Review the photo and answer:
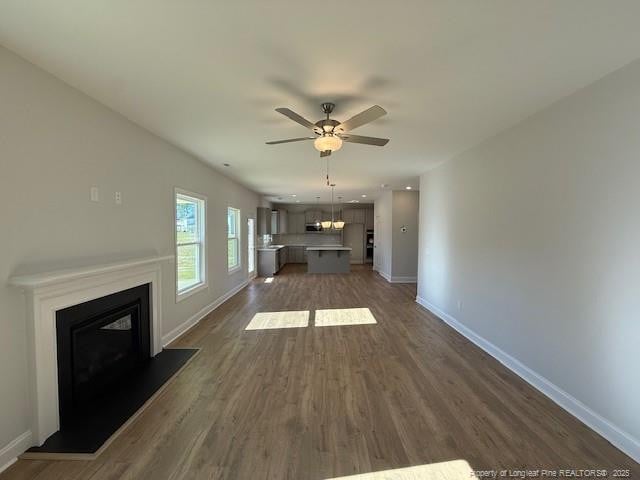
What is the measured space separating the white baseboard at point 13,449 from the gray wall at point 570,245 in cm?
394

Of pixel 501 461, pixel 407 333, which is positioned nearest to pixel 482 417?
pixel 501 461

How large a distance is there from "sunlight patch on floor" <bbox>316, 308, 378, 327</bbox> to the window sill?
197 centimetres

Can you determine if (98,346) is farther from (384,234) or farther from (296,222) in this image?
(296,222)

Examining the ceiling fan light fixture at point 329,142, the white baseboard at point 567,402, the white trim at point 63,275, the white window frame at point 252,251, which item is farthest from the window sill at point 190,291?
the white baseboard at point 567,402

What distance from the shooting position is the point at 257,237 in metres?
9.38

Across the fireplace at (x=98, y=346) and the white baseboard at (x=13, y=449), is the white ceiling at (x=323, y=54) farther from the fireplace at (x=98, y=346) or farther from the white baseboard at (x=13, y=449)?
the white baseboard at (x=13, y=449)

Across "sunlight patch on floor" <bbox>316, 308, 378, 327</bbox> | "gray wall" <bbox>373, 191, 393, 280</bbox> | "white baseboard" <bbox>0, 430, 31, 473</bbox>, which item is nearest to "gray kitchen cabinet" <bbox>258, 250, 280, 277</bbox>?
"gray wall" <bbox>373, 191, 393, 280</bbox>

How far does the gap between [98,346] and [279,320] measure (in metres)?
2.63

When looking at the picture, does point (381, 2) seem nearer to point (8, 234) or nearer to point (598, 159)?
point (598, 159)

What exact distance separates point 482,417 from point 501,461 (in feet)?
1.53

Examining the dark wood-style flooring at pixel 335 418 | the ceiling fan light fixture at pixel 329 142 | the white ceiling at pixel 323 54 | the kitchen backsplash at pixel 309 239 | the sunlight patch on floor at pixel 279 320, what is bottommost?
the sunlight patch on floor at pixel 279 320

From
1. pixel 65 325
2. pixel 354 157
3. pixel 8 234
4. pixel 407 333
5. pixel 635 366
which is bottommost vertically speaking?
pixel 407 333

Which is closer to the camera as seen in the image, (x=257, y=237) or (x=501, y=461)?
(x=501, y=461)

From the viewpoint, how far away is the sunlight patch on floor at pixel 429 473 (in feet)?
5.78
